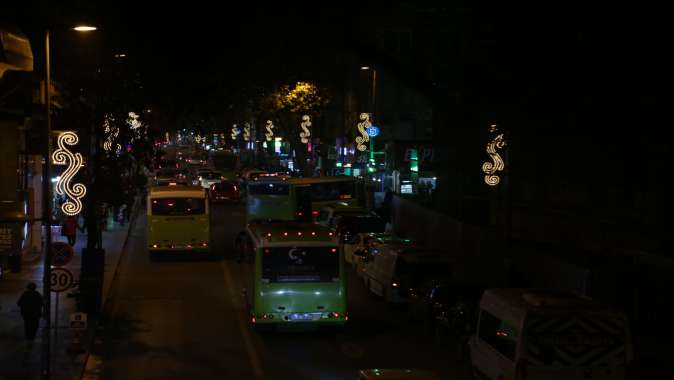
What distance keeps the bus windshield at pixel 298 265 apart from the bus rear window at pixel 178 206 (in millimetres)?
14648

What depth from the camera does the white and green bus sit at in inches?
1320

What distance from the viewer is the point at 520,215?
3522 centimetres

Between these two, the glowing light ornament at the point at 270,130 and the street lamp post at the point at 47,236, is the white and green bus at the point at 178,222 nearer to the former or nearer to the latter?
the street lamp post at the point at 47,236

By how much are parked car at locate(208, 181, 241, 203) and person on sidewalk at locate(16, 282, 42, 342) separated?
38.5 m

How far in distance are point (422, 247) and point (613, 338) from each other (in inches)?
434

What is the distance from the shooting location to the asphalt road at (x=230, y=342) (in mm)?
17734

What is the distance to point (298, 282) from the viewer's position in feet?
65.4

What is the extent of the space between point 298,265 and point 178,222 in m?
14.7

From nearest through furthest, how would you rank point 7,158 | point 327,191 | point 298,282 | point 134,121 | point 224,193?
point 7,158
point 298,282
point 134,121
point 327,191
point 224,193

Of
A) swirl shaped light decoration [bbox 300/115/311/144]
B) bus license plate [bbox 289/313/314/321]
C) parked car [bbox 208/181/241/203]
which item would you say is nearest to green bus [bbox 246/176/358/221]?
parked car [bbox 208/181/241/203]

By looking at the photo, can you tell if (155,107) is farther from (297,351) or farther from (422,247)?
(297,351)

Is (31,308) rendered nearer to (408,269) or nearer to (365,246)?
(408,269)

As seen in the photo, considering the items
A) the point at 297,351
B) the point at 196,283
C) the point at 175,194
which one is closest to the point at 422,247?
the point at 297,351

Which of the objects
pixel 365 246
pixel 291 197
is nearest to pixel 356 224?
pixel 365 246
